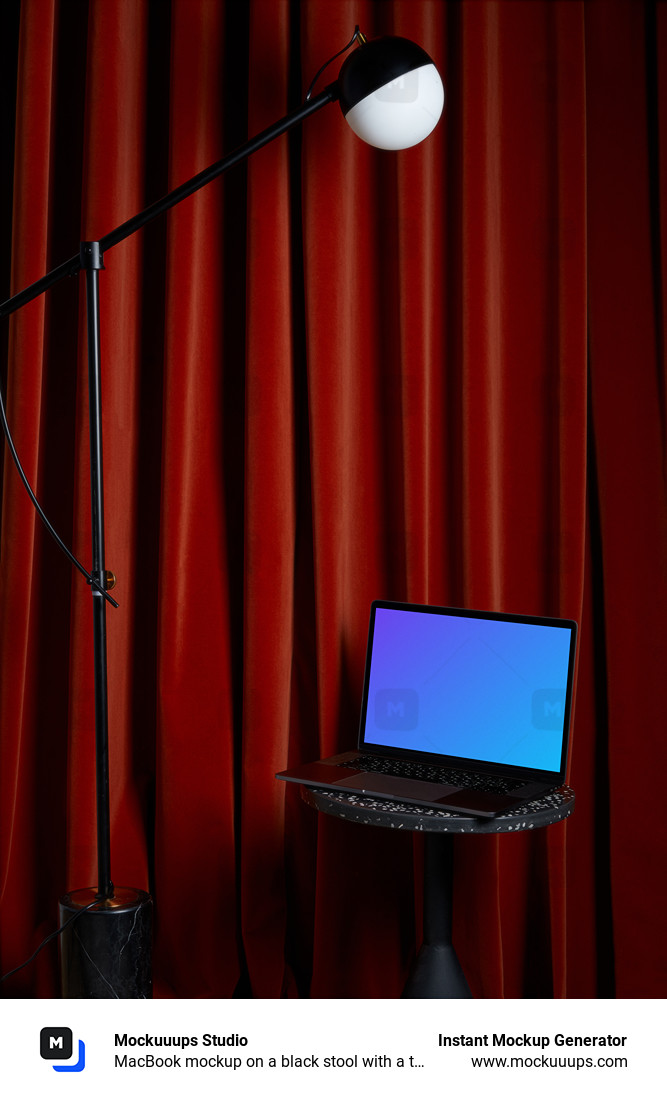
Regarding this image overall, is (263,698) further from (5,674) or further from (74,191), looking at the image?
(74,191)

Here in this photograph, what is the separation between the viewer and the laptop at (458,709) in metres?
1.23

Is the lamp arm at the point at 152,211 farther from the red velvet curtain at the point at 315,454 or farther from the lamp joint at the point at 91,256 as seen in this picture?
the red velvet curtain at the point at 315,454

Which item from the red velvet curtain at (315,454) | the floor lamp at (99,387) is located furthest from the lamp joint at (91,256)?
the red velvet curtain at (315,454)

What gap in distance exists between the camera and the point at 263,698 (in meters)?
1.44

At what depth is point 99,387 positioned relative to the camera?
1.19 meters

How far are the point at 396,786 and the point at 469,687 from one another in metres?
0.19

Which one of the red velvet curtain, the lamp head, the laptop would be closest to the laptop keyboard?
the laptop

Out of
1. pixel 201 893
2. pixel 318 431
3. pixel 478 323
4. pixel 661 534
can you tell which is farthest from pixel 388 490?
pixel 201 893

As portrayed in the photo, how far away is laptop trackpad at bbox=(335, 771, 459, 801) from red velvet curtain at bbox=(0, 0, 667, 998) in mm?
225

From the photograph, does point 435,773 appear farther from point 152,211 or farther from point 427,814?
point 152,211

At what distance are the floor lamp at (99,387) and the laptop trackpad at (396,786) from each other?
1.03ft

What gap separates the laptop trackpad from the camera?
1161 millimetres

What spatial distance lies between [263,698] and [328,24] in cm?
104
